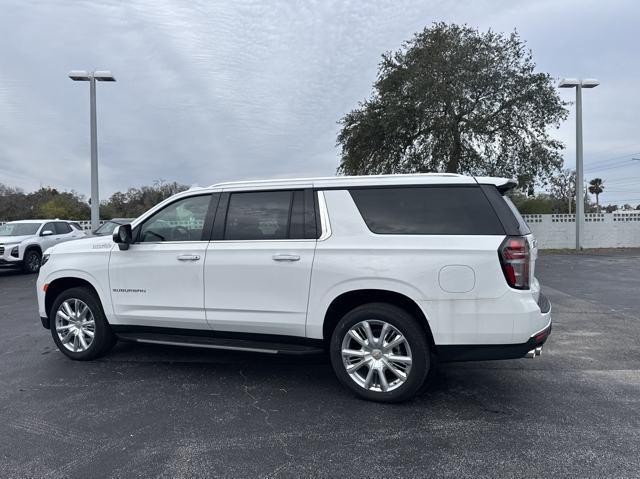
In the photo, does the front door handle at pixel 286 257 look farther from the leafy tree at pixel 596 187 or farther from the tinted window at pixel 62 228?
the leafy tree at pixel 596 187

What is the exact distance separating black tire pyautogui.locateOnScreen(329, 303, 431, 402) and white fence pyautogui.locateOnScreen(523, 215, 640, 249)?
21000 mm

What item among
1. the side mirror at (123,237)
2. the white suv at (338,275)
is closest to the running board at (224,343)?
the white suv at (338,275)

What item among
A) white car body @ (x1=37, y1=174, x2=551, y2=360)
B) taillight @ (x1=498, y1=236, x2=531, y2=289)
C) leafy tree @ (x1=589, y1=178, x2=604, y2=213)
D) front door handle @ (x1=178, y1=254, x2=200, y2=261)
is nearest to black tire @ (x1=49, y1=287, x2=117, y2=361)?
white car body @ (x1=37, y1=174, x2=551, y2=360)

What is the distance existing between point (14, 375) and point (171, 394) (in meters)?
1.88

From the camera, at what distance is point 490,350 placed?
366 centimetres

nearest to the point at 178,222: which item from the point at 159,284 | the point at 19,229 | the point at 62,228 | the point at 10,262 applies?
the point at 159,284

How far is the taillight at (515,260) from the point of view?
11.7ft

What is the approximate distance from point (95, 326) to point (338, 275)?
291cm

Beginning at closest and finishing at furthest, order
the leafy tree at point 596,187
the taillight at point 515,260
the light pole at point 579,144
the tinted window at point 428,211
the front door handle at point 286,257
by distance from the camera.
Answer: the taillight at point 515,260 < the tinted window at point 428,211 < the front door handle at point 286,257 < the light pole at point 579,144 < the leafy tree at point 596,187

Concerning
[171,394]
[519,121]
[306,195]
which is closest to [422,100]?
[519,121]

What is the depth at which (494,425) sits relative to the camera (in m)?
3.53

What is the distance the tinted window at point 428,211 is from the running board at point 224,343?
1302 millimetres

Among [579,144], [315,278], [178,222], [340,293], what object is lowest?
[340,293]

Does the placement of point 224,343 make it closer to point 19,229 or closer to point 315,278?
point 315,278
